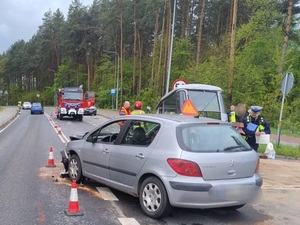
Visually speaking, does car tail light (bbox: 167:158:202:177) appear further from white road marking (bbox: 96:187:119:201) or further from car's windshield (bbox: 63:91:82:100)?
car's windshield (bbox: 63:91:82:100)

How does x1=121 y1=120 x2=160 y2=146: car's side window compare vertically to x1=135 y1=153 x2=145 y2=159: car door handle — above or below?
above

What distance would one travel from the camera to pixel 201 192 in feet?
16.4

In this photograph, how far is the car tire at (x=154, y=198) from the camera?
5.20 m

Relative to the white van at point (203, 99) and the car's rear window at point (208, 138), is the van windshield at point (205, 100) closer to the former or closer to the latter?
the white van at point (203, 99)

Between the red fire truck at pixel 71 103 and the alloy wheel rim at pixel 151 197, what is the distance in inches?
1026

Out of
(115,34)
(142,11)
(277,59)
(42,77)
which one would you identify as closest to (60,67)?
(42,77)

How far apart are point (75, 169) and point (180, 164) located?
3023mm

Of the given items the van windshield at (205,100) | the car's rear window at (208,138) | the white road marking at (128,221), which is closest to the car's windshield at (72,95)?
the van windshield at (205,100)

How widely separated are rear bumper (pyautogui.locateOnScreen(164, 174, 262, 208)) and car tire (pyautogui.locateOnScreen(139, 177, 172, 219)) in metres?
0.12

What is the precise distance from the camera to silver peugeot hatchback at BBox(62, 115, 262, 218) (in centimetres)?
506

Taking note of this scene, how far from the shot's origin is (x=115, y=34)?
5669 centimetres

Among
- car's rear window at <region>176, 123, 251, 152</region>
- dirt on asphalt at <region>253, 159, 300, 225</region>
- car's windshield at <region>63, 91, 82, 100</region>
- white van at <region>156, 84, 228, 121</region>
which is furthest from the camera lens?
car's windshield at <region>63, 91, 82, 100</region>

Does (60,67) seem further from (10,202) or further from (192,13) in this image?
(10,202)

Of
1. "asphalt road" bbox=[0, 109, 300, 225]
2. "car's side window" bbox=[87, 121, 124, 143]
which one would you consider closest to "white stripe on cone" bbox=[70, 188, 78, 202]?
"asphalt road" bbox=[0, 109, 300, 225]
